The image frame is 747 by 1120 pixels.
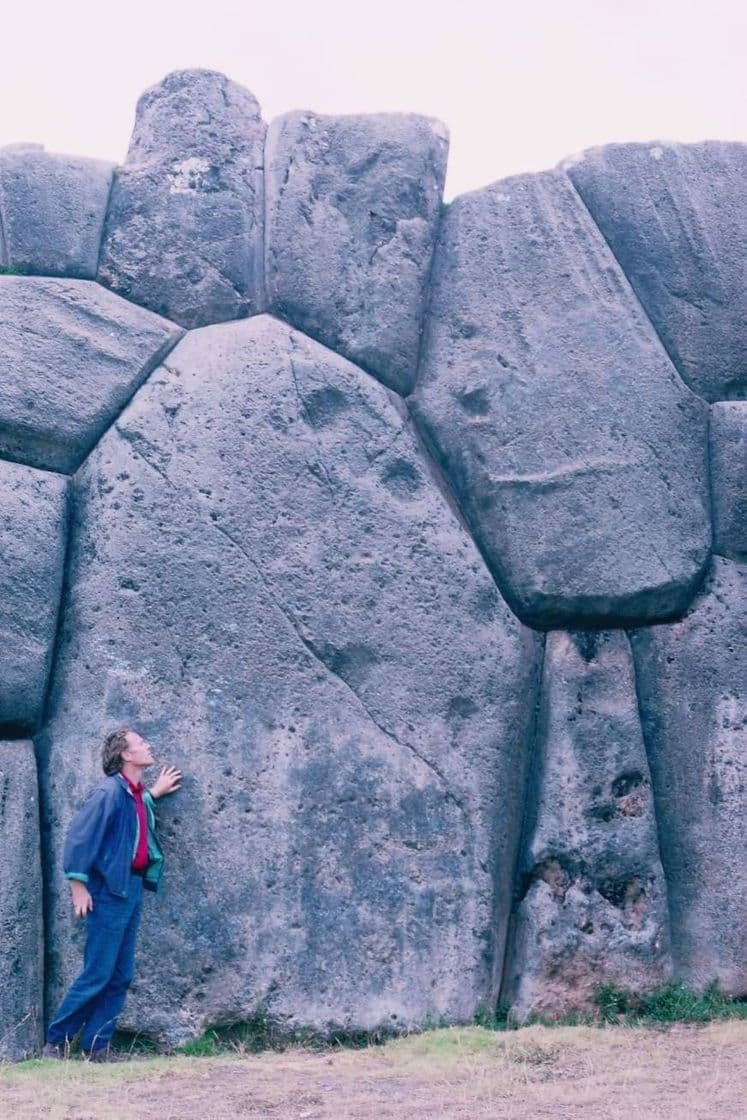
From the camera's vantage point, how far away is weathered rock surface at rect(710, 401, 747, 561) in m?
6.69

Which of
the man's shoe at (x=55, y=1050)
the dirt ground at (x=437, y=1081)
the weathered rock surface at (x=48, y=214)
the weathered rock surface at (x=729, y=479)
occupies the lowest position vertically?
the man's shoe at (x=55, y=1050)

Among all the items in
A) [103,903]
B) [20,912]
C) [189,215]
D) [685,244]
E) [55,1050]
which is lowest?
[55,1050]

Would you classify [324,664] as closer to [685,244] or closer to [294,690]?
[294,690]

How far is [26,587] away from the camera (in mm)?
5938

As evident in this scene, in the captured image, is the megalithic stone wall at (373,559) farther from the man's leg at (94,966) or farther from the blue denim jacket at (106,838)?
the blue denim jacket at (106,838)

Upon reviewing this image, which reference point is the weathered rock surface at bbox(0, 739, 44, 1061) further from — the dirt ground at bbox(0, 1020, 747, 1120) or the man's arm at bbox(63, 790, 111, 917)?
the man's arm at bbox(63, 790, 111, 917)

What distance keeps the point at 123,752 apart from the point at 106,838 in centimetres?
40

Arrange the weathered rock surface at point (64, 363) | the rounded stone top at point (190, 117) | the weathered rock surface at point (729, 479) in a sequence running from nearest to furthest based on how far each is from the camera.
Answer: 1. the weathered rock surface at point (64, 363)
2. the weathered rock surface at point (729, 479)
3. the rounded stone top at point (190, 117)

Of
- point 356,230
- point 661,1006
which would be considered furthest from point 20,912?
point 356,230

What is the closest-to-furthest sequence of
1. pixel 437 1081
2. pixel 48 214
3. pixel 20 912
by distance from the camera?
pixel 437 1081 → pixel 20 912 → pixel 48 214

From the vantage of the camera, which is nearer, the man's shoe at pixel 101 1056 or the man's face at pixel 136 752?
the man's shoe at pixel 101 1056

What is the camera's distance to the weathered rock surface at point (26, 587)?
Answer: 584 centimetres

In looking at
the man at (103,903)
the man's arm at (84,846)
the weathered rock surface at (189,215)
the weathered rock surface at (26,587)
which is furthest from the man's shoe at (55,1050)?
the weathered rock surface at (189,215)

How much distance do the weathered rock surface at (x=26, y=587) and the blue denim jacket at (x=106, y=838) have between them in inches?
26.8
